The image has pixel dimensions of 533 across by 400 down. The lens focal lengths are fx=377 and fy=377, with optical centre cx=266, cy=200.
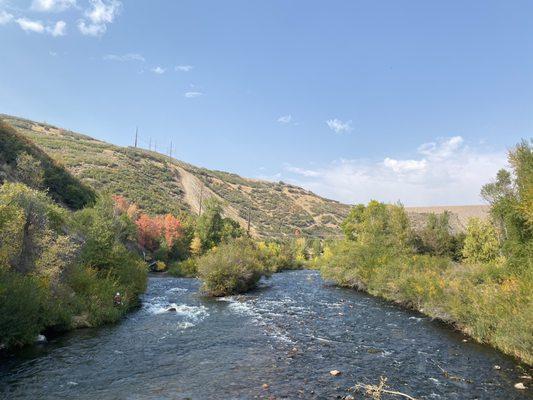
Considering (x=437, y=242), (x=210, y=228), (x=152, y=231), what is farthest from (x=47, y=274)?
(x=210, y=228)

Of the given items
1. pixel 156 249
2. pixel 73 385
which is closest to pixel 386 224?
pixel 73 385

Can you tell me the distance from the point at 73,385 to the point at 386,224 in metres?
35.3

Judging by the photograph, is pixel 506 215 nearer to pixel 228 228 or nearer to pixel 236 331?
pixel 236 331

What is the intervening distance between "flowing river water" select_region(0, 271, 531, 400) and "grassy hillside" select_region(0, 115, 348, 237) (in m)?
65.1

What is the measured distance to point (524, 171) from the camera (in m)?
22.1

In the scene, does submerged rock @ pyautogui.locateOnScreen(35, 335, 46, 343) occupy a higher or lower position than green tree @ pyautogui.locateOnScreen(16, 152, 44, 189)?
lower

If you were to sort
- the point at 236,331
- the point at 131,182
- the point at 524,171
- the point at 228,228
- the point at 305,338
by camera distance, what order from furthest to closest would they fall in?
1. the point at 131,182
2. the point at 228,228
3. the point at 524,171
4. the point at 236,331
5. the point at 305,338

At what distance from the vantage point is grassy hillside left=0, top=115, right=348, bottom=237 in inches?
3748

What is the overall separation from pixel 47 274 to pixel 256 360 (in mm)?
11714

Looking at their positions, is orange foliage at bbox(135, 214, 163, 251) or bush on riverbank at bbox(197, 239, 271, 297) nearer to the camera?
bush on riverbank at bbox(197, 239, 271, 297)

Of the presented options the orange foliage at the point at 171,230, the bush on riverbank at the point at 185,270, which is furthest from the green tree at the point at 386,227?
the orange foliage at the point at 171,230

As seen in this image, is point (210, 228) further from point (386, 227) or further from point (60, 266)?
point (60, 266)

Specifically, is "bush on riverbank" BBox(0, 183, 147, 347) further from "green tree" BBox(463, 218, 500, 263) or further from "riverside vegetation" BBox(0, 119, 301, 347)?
"green tree" BBox(463, 218, 500, 263)

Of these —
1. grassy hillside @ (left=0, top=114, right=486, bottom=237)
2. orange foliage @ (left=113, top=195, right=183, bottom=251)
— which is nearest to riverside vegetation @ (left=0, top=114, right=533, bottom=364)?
orange foliage @ (left=113, top=195, right=183, bottom=251)
